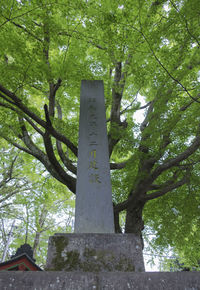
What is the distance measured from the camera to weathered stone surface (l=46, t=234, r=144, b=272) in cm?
194

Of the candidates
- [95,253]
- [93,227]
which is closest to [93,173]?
[93,227]

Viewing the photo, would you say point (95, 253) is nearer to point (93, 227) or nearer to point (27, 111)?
point (93, 227)

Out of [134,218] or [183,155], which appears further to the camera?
[134,218]

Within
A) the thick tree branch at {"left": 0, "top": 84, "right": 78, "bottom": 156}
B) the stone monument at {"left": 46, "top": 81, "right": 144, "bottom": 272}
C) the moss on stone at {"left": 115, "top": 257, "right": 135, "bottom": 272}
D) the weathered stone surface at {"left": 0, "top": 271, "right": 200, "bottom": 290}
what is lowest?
the weathered stone surface at {"left": 0, "top": 271, "right": 200, "bottom": 290}

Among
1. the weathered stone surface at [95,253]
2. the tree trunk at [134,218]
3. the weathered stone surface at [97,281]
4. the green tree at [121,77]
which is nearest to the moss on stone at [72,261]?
the weathered stone surface at [95,253]

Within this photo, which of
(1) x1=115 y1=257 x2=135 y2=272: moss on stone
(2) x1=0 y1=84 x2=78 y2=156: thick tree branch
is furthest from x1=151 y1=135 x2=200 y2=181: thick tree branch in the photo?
(1) x1=115 y1=257 x2=135 y2=272: moss on stone

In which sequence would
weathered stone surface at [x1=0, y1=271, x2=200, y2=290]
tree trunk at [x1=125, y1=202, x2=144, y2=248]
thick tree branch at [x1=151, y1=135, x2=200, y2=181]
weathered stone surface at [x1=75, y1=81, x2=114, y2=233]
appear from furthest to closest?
tree trunk at [x1=125, y1=202, x2=144, y2=248]
thick tree branch at [x1=151, y1=135, x2=200, y2=181]
weathered stone surface at [x1=75, y1=81, x2=114, y2=233]
weathered stone surface at [x1=0, y1=271, x2=200, y2=290]

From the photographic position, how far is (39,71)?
15.5 ft

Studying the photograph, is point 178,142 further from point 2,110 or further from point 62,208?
point 62,208

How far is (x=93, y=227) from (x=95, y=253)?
1.55 feet

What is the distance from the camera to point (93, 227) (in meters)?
2.47

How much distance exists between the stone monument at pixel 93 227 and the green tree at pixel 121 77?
3.63 ft

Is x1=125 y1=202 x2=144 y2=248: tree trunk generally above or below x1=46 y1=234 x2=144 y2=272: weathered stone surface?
above

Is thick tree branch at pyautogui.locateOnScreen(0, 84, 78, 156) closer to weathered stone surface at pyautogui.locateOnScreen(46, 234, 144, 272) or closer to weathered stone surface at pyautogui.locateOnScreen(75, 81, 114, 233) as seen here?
weathered stone surface at pyautogui.locateOnScreen(75, 81, 114, 233)
